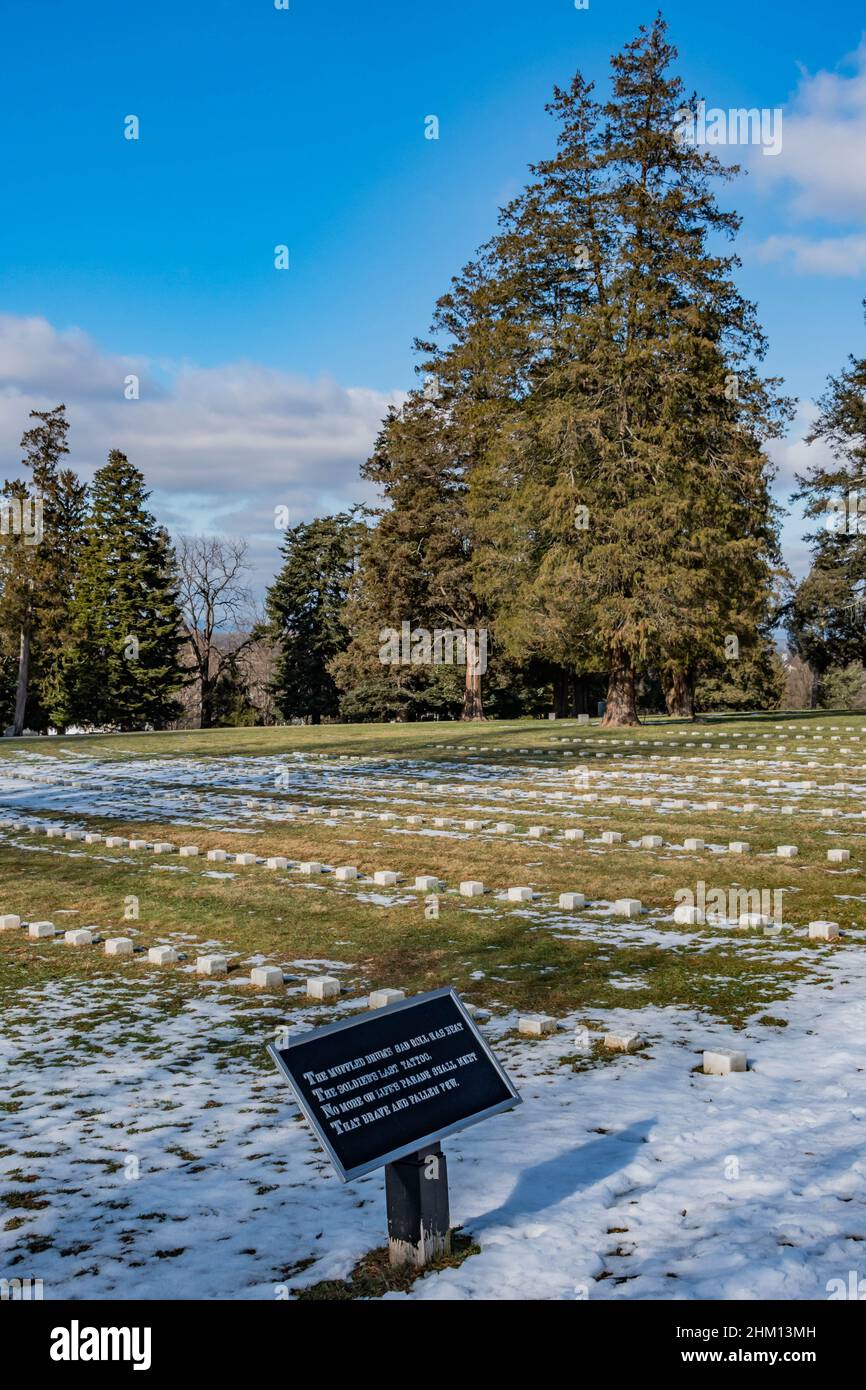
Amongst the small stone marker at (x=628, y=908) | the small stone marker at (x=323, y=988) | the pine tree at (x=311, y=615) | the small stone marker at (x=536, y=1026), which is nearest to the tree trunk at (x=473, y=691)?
the pine tree at (x=311, y=615)

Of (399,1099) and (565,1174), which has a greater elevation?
(399,1099)

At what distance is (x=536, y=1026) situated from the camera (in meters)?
5.86

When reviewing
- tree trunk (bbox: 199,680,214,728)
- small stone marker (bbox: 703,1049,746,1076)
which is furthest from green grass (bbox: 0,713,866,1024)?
tree trunk (bbox: 199,680,214,728)

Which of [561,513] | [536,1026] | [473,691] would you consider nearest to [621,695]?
[561,513]

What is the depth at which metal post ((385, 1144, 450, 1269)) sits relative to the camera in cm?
344

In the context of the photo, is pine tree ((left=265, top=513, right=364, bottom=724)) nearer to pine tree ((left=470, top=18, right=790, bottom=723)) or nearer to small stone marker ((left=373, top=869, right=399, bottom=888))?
pine tree ((left=470, top=18, right=790, bottom=723))

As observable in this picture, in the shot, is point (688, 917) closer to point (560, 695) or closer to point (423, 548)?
point (423, 548)

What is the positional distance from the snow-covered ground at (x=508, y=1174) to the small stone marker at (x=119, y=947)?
6.71ft

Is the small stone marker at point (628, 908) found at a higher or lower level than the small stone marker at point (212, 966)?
higher

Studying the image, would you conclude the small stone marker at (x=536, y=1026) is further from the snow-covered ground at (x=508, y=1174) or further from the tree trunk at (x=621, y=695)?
the tree trunk at (x=621, y=695)

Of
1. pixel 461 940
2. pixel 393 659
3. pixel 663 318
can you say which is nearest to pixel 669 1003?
pixel 461 940

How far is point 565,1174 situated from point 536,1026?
177 centimetres

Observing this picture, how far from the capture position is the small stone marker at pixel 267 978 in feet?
23.1
